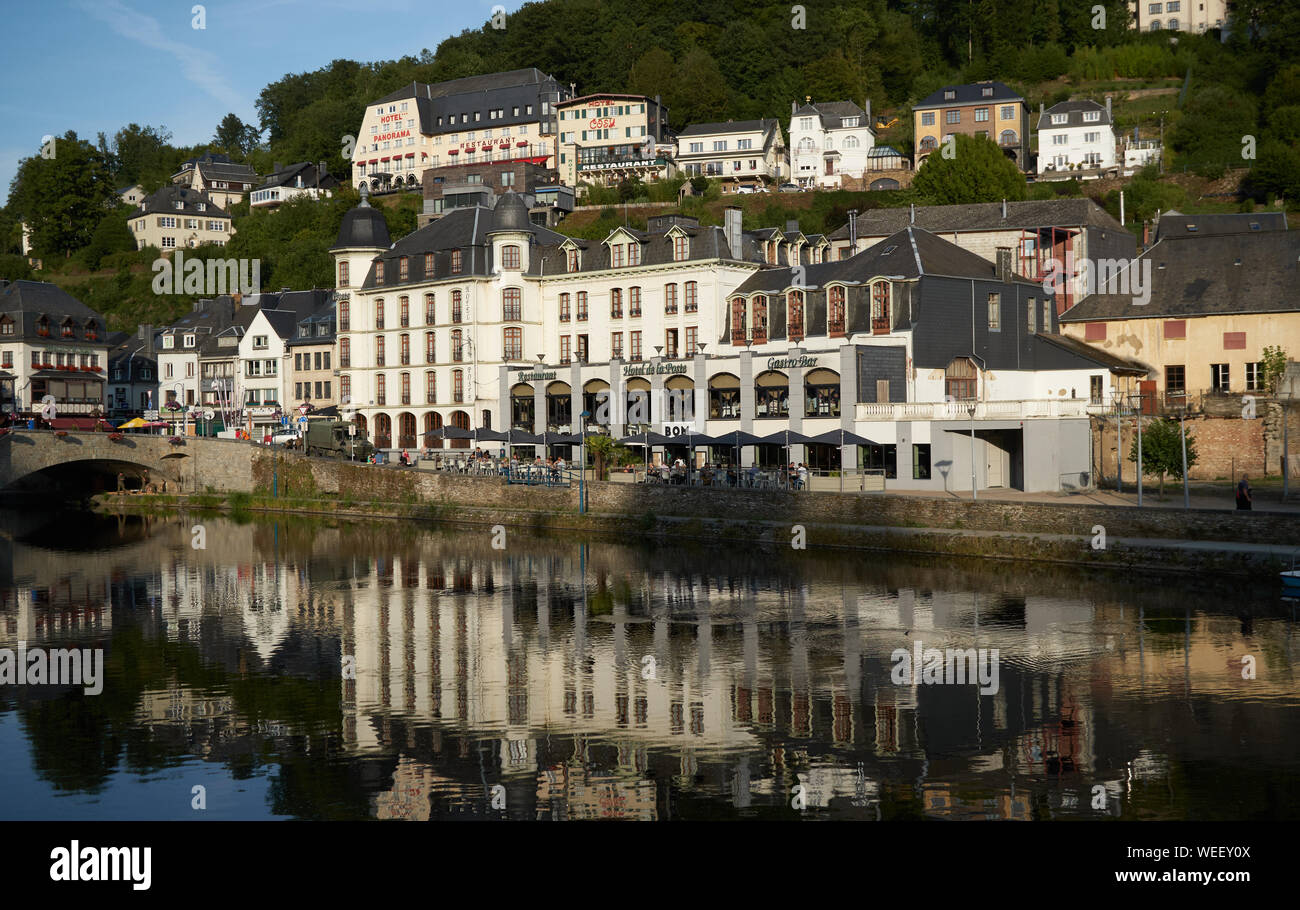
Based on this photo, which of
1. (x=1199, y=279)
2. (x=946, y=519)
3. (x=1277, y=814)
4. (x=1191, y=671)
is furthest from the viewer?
(x=1199, y=279)

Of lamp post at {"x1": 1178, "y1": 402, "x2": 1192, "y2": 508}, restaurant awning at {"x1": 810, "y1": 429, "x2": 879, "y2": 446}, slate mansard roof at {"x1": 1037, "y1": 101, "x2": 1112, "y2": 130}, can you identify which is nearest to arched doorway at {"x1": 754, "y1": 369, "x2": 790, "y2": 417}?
restaurant awning at {"x1": 810, "y1": 429, "x2": 879, "y2": 446}

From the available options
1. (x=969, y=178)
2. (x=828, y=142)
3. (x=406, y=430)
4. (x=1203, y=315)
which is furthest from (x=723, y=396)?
(x=828, y=142)

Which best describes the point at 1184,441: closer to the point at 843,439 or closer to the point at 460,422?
the point at 843,439

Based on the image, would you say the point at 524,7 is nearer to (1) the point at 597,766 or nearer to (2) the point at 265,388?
(2) the point at 265,388

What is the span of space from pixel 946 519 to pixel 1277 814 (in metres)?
27.0

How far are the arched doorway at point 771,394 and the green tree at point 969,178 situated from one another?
131 feet

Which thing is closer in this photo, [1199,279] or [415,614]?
[415,614]

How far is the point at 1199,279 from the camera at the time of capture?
214ft

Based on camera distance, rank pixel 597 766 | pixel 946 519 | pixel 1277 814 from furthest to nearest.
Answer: pixel 946 519, pixel 597 766, pixel 1277 814

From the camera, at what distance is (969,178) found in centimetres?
9675

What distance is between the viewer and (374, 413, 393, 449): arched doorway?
267ft

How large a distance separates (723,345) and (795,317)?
18.4ft

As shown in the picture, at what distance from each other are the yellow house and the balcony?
6.83 meters
